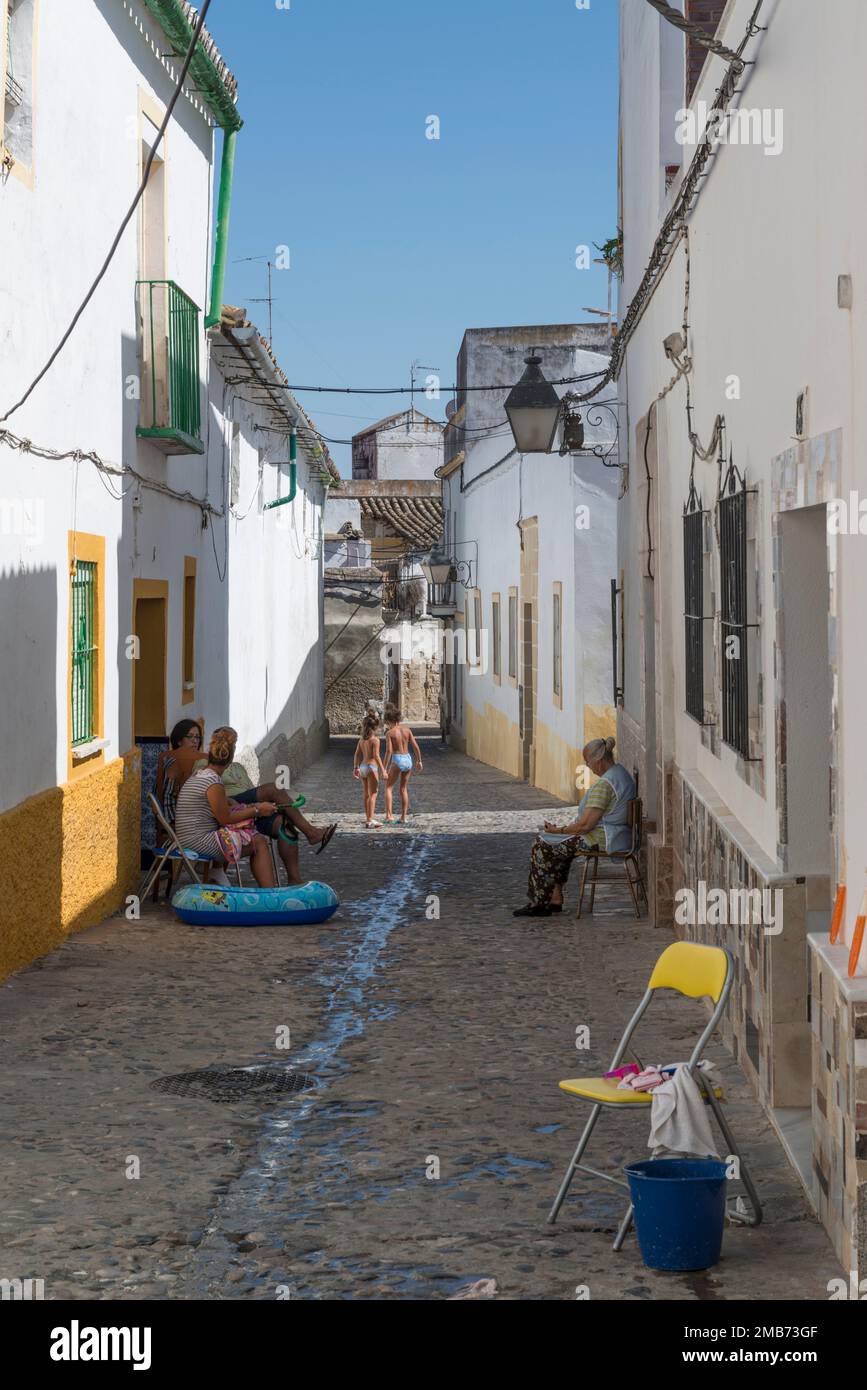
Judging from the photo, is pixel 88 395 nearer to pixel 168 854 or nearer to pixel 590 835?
pixel 168 854

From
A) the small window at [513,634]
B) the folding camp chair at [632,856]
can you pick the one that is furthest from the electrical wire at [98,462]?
the small window at [513,634]

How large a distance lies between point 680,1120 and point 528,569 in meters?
19.7

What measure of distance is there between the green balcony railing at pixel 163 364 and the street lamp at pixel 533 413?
288cm

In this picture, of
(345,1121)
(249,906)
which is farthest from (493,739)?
(345,1121)

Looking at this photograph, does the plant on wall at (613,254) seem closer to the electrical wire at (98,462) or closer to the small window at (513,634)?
the electrical wire at (98,462)

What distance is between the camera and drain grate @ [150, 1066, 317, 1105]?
21.6 feet

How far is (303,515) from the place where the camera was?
27578 mm

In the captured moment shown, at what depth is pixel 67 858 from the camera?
387 inches

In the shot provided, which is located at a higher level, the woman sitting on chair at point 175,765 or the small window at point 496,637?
the small window at point 496,637

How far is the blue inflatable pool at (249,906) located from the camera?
10.6 metres

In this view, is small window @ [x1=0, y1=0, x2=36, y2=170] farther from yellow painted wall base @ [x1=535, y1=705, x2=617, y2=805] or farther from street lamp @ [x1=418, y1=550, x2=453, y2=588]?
street lamp @ [x1=418, y1=550, x2=453, y2=588]

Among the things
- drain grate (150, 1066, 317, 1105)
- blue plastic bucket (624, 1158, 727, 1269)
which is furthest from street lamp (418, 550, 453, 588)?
blue plastic bucket (624, 1158, 727, 1269)
